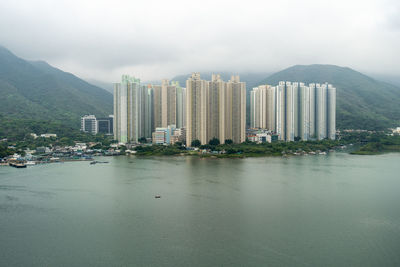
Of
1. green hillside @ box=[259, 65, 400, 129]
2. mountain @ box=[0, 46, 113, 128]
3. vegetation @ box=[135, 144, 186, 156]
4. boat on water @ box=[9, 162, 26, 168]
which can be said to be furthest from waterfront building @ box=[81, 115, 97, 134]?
green hillside @ box=[259, 65, 400, 129]

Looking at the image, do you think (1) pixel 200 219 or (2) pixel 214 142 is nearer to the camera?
(1) pixel 200 219

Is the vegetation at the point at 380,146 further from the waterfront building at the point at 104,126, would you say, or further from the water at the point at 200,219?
the waterfront building at the point at 104,126

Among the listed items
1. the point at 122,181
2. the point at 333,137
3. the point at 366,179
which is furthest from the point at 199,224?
the point at 333,137

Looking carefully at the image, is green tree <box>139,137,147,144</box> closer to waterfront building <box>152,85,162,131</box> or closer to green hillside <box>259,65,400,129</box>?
waterfront building <box>152,85,162,131</box>

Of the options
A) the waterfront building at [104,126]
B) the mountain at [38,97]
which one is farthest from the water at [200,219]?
the mountain at [38,97]

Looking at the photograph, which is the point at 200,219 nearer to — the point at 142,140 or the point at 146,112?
the point at 142,140

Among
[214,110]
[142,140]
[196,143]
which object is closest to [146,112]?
[142,140]

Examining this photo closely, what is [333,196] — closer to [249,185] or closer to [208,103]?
[249,185]
